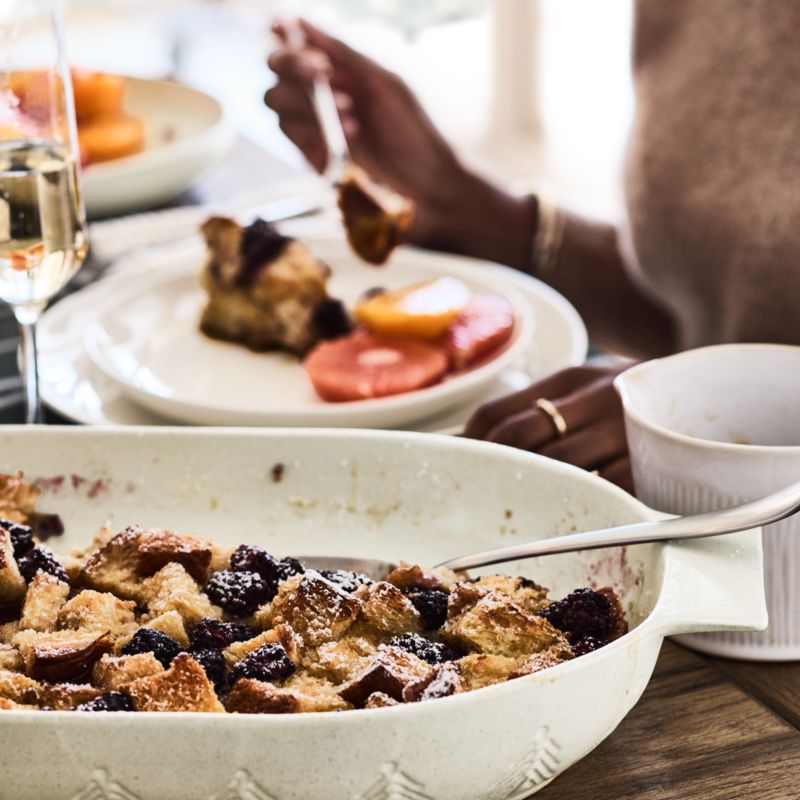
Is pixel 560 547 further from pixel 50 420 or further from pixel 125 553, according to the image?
pixel 50 420

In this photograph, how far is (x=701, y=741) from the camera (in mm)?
873

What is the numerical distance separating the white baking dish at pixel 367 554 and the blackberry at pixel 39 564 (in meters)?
0.13

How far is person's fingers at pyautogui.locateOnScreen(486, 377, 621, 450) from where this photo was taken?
1199 mm

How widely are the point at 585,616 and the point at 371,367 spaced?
A: 696 millimetres

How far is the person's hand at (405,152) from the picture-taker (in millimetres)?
2119

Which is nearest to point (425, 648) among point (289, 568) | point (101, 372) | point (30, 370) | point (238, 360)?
point (289, 568)

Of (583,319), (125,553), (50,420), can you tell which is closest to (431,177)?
(583,319)

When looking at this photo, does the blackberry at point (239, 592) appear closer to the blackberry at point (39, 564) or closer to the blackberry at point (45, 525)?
the blackberry at point (39, 564)

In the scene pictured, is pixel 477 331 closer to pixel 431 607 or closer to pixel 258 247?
pixel 258 247

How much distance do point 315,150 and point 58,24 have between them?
0.93 meters

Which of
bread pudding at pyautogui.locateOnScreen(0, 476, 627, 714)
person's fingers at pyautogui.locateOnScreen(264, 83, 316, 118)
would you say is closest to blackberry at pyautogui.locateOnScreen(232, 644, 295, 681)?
bread pudding at pyautogui.locateOnScreen(0, 476, 627, 714)

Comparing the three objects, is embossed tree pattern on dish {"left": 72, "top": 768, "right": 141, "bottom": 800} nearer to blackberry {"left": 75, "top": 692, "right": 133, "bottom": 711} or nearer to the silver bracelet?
blackberry {"left": 75, "top": 692, "right": 133, "bottom": 711}

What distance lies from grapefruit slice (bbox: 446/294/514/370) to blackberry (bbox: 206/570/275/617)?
690 millimetres

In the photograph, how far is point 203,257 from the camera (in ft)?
6.31
